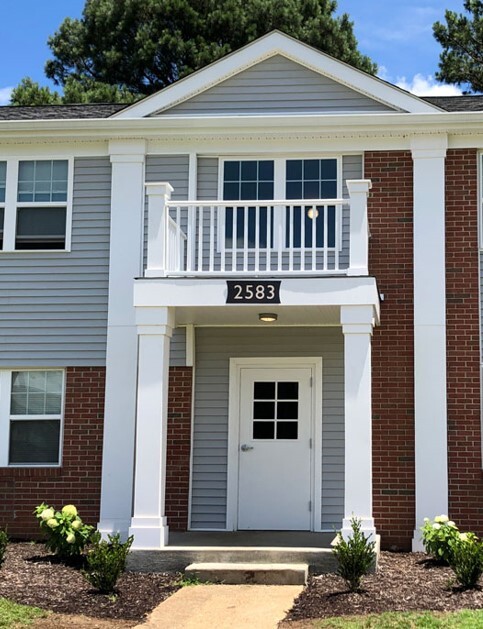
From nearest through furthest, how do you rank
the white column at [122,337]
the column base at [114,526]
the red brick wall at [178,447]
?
the column base at [114,526]
the white column at [122,337]
the red brick wall at [178,447]

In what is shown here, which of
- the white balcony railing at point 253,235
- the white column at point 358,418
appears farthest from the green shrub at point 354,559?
the white balcony railing at point 253,235

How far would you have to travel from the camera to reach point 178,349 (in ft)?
44.1

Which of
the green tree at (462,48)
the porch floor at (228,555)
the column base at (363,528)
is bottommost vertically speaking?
the porch floor at (228,555)

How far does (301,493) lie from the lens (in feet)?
43.2

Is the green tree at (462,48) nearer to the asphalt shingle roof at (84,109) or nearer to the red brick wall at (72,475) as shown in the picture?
the asphalt shingle roof at (84,109)

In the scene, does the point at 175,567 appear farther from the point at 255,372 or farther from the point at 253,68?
the point at 253,68

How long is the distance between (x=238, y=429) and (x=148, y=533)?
2.61 meters

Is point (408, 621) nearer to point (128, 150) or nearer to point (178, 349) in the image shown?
point (178, 349)

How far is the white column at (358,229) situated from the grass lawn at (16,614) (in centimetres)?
523

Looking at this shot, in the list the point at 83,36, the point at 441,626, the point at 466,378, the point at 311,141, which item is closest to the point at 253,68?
the point at 311,141

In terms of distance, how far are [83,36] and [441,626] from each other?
28.2m

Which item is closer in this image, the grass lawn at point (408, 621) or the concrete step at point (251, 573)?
the grass lawn at point (408, 621)

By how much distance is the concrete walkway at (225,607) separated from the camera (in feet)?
28.8

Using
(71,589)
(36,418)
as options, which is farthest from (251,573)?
(36,418)
